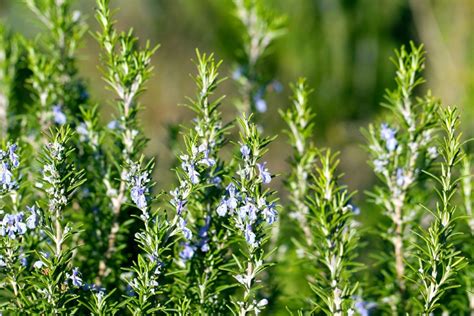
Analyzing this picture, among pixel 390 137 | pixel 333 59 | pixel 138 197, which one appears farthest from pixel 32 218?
pixel 333 59

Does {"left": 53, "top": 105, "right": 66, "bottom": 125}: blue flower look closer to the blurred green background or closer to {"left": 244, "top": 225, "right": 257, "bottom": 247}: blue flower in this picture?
{"left": 244, "top": 225, "right": 257, "bottom": 247}: blue flower

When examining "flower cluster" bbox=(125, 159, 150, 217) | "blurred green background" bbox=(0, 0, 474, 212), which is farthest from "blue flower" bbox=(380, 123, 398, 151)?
"blurred green background" bbox=(0, 0, 474, 212)

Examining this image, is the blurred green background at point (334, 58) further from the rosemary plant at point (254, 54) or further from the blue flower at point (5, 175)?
the blue flower at point (5, 175)

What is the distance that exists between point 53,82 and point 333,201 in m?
0.58

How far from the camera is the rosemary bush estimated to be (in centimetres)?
73

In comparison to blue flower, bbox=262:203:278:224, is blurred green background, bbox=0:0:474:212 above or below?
above

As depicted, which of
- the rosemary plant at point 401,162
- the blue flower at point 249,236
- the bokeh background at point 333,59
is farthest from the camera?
the bokeh background at point 333,59

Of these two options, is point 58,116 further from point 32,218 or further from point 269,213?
point 269,213

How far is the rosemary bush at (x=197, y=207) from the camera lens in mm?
726

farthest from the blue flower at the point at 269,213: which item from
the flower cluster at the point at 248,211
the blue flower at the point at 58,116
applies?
the blue flower at the point at 58,116

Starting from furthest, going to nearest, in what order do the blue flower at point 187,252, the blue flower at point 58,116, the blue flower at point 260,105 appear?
the blue flower at point 260,105
the blue flower at point 58,116
the blue flower at point 187,252

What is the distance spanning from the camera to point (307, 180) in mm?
1044

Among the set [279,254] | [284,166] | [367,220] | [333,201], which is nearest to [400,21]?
[284,166]

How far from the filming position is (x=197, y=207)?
2.89ft
